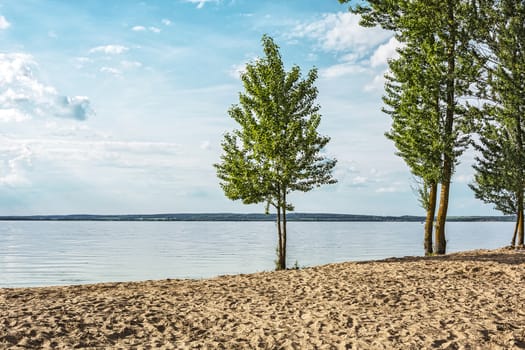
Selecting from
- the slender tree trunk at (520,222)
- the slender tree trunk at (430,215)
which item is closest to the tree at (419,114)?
the slender tree trunk at (430,215)

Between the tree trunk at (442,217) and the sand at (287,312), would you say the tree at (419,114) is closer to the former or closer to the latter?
the tree trunk at (442,217)

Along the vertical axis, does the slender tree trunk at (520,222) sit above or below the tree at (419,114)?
→ below

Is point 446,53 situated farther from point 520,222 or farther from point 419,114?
point 520,222

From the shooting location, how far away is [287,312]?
1359cm

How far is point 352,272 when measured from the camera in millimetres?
19031

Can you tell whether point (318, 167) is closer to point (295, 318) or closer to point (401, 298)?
point (401, 298)

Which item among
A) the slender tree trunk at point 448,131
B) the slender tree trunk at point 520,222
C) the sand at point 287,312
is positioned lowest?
the sand at point 287,312

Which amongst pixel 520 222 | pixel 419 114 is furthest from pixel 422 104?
pixel 520 222

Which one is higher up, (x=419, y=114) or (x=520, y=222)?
(x=419, y=114)

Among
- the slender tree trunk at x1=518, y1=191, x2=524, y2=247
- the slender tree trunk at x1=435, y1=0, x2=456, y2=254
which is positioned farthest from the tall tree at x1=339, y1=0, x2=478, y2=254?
the slender tree trunk at x1=518, y1=191, x2=524, y2=247

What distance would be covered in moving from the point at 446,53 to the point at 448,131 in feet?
10.6

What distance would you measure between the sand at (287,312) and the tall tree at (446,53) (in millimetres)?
5966

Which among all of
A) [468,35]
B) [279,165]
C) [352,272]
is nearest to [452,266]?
[352,272]

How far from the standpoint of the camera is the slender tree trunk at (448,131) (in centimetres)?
2327
